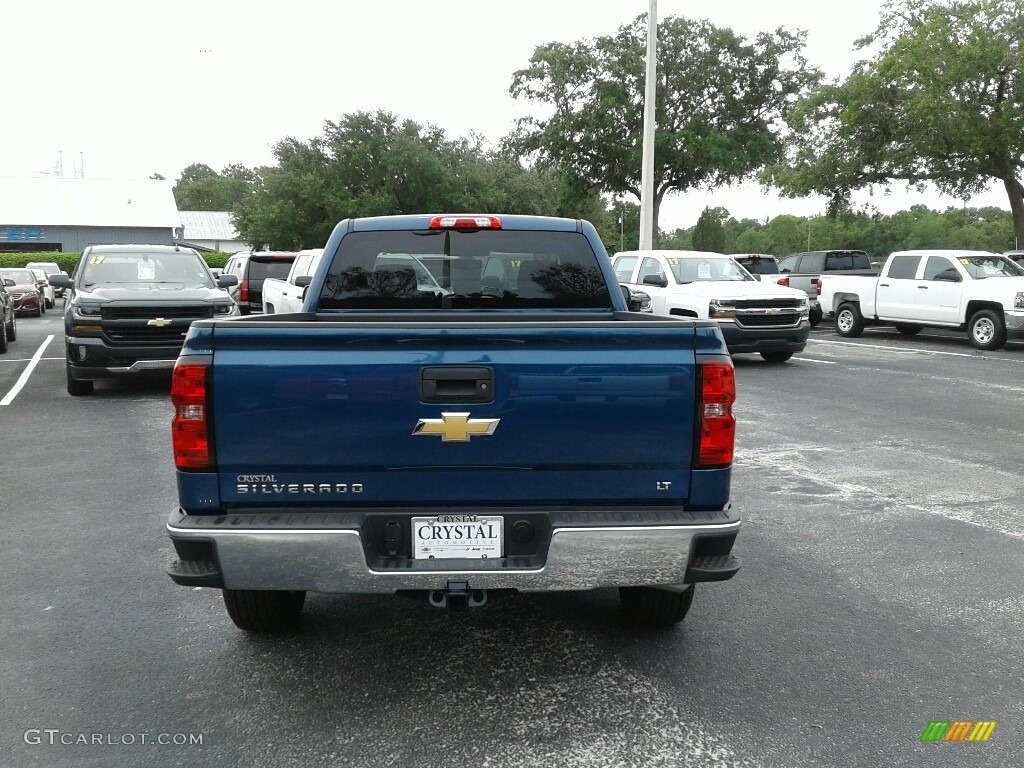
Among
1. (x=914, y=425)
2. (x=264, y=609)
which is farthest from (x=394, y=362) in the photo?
(x=914, y=425)

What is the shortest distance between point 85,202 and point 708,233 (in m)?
41.2

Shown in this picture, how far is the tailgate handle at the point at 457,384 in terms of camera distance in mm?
3357

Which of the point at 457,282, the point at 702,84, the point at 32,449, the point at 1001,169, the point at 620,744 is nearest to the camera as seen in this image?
the point at 620,744

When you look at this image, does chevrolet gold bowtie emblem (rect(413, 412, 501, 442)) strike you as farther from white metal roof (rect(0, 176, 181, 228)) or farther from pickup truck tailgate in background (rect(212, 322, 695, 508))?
white metal roof (rect(0, 176, 181, 228))

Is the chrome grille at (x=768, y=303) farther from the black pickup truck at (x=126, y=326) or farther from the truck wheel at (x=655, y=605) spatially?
the truck wheel at (x=655, y=605)

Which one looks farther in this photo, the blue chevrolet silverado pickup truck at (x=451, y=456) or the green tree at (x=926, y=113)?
the green tree at (x=926, y=113)

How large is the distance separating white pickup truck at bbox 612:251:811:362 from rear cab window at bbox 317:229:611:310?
9831mm

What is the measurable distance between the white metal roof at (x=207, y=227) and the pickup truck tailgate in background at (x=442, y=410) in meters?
90.4

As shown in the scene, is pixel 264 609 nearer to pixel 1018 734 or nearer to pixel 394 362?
pixel 394 362

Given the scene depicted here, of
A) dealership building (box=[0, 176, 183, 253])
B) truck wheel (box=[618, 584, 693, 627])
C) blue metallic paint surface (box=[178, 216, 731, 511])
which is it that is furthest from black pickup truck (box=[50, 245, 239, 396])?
dealership building (box=[0, 176, 183, 253])

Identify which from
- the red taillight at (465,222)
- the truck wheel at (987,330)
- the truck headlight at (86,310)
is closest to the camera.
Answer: the red taillight at (465,222)

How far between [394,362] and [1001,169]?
28610 millimetres

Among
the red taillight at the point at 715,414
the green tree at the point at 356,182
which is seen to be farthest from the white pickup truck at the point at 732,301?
the green tree at the point at 356,182

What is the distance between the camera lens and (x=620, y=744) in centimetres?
331
